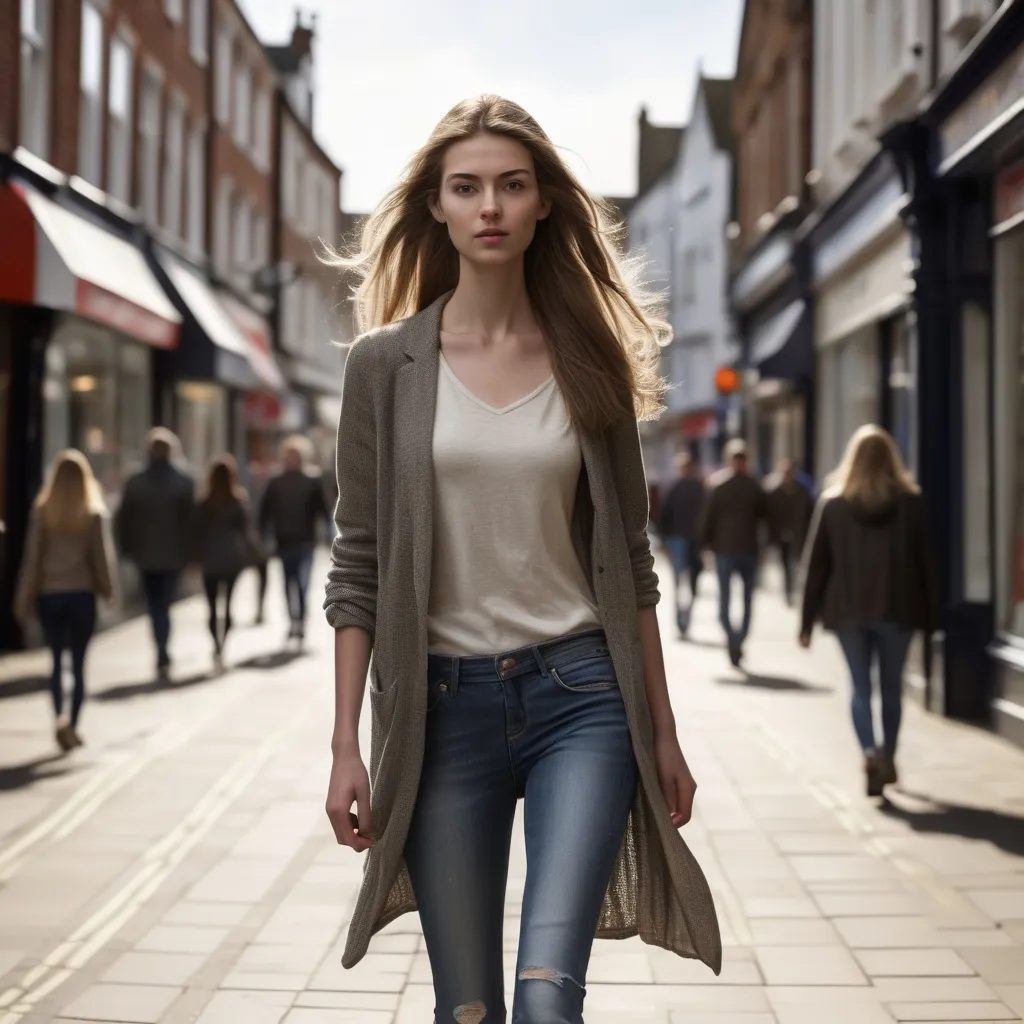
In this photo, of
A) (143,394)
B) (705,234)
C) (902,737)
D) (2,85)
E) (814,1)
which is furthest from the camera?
(705,234)

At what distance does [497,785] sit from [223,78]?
27.9 m

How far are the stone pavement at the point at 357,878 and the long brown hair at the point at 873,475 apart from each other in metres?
1.41

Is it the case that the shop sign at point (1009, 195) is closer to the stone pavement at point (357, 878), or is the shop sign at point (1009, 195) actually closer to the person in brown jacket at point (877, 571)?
the person in brown jacket at point (877, 571)

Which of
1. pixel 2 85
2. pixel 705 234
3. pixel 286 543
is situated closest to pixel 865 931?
pixel 286 543

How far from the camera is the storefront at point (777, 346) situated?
20.6m

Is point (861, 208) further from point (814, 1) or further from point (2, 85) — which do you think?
point (2, 85)

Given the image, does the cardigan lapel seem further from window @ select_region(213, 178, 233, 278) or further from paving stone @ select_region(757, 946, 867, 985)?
window @ select_region(213, 178, 233, 278)

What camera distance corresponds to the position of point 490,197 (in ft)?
9.38

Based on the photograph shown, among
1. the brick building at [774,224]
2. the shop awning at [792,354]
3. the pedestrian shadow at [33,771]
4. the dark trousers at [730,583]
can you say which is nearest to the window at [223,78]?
the brick building at [774,224]

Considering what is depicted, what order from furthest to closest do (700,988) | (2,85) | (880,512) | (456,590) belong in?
(2,85)
(880,512)
(700,988)
(456,590)

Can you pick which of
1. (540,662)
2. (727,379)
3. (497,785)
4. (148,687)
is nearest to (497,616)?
(540,662)

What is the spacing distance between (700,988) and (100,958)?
1.82 meters

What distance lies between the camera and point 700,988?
4.91 meters

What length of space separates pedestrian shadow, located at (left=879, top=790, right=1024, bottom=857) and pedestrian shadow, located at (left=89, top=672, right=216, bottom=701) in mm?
5950
